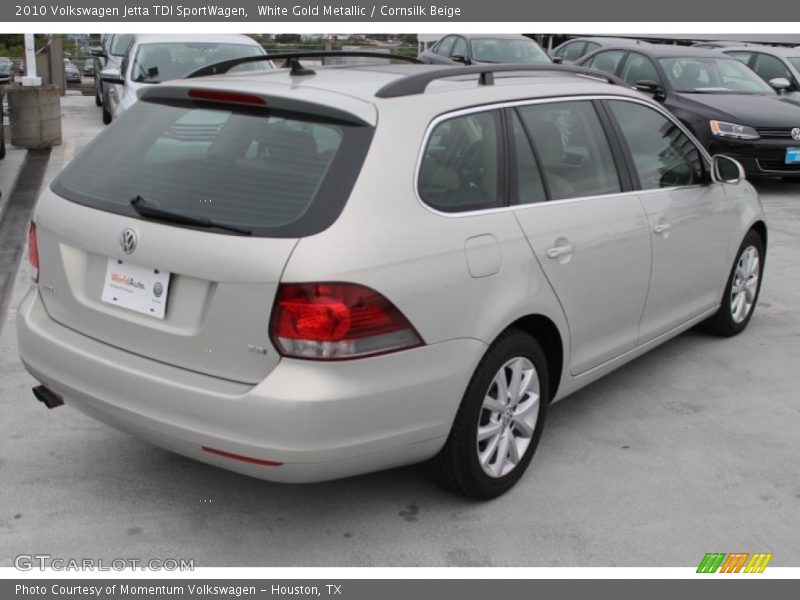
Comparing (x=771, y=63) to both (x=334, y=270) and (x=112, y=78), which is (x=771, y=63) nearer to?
(x=112, y=78)

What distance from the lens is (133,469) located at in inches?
158

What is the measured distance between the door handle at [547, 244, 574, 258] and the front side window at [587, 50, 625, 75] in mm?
9118

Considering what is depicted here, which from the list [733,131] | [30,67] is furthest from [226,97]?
[30,67]

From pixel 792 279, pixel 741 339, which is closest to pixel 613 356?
pixel 741 339

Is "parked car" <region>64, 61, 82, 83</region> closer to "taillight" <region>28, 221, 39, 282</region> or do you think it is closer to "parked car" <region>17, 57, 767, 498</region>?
"taillight" <region>28, 221, 39, 282</region>

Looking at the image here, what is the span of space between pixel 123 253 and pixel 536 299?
157 cm

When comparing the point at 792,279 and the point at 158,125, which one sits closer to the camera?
the point at 158,125

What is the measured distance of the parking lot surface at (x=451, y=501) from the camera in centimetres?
345

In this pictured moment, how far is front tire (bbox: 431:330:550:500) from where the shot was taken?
354cm

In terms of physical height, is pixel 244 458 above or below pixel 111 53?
above

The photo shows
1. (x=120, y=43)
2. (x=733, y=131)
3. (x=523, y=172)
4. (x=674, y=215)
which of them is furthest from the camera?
(x=120, y=43)

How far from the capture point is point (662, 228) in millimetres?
4645

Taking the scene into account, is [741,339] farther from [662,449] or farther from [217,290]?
[217,290]

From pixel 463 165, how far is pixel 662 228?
149 centimetres
